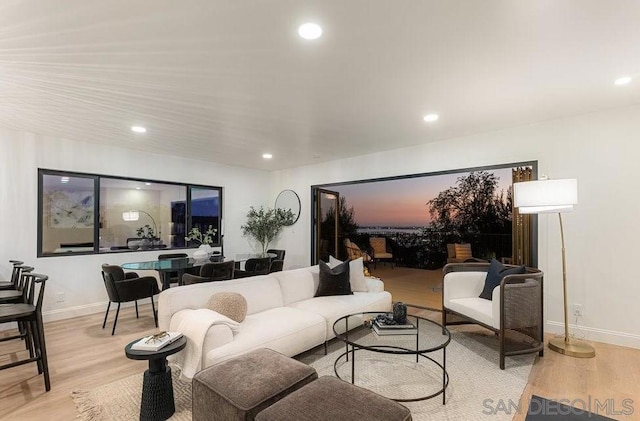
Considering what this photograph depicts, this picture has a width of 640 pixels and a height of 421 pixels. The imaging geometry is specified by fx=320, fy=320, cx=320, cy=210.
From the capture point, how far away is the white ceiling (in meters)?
1.85

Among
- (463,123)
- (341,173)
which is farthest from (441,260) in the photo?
(463,123)

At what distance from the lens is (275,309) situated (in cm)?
323

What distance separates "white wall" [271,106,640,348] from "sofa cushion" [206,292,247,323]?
10.1ft

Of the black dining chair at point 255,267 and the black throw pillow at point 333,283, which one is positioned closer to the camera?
the black throw pillow at point 333,283

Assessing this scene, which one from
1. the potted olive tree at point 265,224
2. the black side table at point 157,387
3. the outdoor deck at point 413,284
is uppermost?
the potted olive tree at point 265,224

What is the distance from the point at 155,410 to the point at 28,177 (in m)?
3.86

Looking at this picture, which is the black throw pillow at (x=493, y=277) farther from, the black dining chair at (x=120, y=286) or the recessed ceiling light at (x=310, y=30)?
the black dining chair at (x=120, y=286)

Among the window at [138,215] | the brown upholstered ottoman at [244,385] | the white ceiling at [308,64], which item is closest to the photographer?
the brown upholstered ottoman at [244,385]

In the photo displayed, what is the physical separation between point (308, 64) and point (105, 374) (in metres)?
3.11

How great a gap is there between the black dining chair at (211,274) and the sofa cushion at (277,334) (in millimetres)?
1063

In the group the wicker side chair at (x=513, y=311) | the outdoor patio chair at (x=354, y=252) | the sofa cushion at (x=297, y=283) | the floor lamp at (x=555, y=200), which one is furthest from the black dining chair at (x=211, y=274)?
the outdoor patio chair at (x=354, y=252)

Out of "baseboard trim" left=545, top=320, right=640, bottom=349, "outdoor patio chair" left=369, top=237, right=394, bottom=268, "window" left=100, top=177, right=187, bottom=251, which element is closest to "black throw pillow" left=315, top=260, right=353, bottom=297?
"baseboard trim" left=545, top=320, right=640, bottom=349

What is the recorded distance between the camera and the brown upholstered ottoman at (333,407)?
4.83 feet

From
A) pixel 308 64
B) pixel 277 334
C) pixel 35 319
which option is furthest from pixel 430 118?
pixel 35 319
